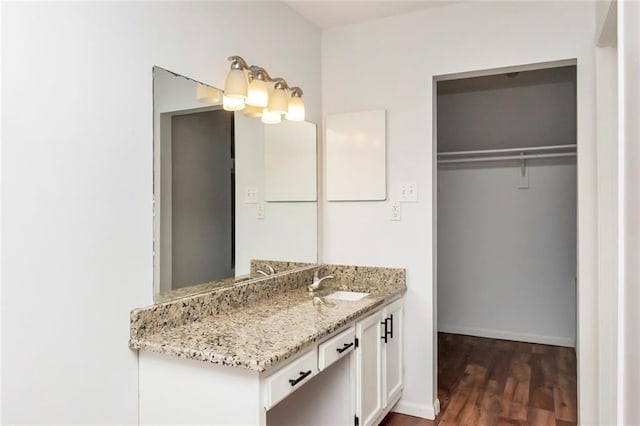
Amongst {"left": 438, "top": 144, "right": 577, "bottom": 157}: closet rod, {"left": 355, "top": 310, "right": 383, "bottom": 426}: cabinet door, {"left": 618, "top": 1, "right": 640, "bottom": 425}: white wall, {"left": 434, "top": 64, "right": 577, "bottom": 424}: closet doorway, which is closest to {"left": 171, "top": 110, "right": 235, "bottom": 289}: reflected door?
{"left": 355, "top": 310, "right": 383, "bottom": 426}: cabinet door

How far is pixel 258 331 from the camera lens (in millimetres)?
1696

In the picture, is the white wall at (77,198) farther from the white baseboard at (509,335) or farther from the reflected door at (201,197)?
the white baseboard at (509,335)

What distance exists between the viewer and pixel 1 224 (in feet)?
4.02

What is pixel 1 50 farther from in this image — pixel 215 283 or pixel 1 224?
pixel 215 283

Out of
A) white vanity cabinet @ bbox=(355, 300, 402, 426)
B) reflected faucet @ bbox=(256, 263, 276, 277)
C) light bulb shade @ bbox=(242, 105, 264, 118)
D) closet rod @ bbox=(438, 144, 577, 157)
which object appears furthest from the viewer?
closet rod @ bbox=(438, 144, 577, 157)

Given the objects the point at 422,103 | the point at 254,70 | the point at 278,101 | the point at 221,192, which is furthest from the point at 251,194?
the point at 422,103

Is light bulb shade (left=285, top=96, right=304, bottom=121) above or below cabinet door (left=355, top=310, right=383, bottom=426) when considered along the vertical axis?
above

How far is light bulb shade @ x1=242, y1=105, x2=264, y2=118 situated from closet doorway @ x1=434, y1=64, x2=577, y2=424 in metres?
1.99

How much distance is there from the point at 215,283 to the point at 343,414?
83 cm

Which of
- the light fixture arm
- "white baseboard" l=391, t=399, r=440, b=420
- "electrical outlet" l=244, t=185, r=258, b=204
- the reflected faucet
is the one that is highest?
the light fixture arm

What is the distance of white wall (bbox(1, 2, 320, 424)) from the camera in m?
1.27

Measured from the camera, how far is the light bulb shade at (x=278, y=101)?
91.0 inches

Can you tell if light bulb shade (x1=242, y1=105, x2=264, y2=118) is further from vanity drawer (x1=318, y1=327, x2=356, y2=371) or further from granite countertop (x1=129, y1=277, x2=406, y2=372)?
vanity drawer (x1=318, y1=327, x2=356, y2=371)

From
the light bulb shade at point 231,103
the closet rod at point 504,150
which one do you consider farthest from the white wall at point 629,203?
the closet rod at point 504,150
